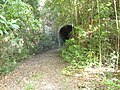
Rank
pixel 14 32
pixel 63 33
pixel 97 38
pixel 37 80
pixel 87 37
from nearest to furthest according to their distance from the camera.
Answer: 1. pixel 37 80
2. pixel 97 38
3. pixel 14 32
4. pixel 87 37
5. pixel 63 33

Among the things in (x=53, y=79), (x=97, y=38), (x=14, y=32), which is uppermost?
(x=14, y=32)

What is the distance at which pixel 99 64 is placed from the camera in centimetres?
732

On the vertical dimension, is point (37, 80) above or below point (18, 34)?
below

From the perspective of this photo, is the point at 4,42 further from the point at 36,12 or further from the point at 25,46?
the point at 36,12

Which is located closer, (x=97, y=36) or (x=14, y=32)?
(x=97, y=36)

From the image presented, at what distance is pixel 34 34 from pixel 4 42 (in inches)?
202

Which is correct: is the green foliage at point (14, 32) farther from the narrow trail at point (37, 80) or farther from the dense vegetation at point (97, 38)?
the dense vegetation at point (97, 38)

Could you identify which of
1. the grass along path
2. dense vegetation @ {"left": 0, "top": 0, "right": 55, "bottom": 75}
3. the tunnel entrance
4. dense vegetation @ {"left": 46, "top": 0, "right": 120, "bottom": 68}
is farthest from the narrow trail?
the tunnel entrance

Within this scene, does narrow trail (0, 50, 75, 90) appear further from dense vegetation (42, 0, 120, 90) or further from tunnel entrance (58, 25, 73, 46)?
tunnel entrance (58, 25, 73, 46)

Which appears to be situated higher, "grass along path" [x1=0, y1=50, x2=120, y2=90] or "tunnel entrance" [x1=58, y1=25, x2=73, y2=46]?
"tunnel entrance" [x1=58, y1=25, x2=73, y2=46]

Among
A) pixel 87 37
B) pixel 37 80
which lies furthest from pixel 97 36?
pixel 37 80

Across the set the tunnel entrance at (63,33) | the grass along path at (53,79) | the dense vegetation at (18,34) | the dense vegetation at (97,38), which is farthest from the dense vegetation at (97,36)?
the tunnel entrance at (63,33)

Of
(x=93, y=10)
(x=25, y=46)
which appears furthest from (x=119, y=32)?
(x=25, y=46)

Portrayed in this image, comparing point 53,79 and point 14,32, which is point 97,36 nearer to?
point 53,79
